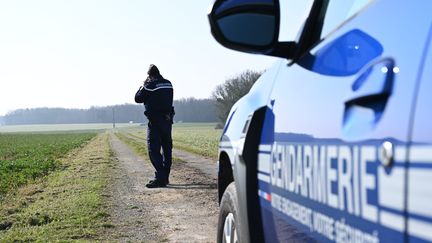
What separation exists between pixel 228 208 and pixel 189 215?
3.49m

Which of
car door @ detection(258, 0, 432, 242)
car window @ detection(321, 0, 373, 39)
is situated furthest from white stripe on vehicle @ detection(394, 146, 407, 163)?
car window @ detection(321, 0, 373, 39)

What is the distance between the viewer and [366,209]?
1.56 metres

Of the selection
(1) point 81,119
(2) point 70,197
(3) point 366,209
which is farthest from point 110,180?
(1) point 81,119

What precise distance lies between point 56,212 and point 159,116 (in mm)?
2762

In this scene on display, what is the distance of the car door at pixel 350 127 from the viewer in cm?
144

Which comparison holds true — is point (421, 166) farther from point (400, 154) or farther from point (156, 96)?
point (156, 96)

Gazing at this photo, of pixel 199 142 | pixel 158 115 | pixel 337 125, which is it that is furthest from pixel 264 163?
pixel 199 142

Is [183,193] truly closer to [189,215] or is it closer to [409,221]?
[189,215]

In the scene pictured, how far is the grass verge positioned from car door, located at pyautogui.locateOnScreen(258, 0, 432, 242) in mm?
3913

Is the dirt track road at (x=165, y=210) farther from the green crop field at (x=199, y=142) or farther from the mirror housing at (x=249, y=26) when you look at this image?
the green crop field at (x=199, y=142)

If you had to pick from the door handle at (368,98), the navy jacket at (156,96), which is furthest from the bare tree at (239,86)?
the door handle at (368,98)

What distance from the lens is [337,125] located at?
5.97ft

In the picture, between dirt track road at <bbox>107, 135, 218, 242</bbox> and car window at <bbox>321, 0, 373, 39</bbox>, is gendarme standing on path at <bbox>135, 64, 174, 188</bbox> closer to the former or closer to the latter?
dirt track road at <bbox>107, 135, 218, 242</bbox>

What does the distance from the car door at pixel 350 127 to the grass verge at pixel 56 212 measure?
3913 millimetres
